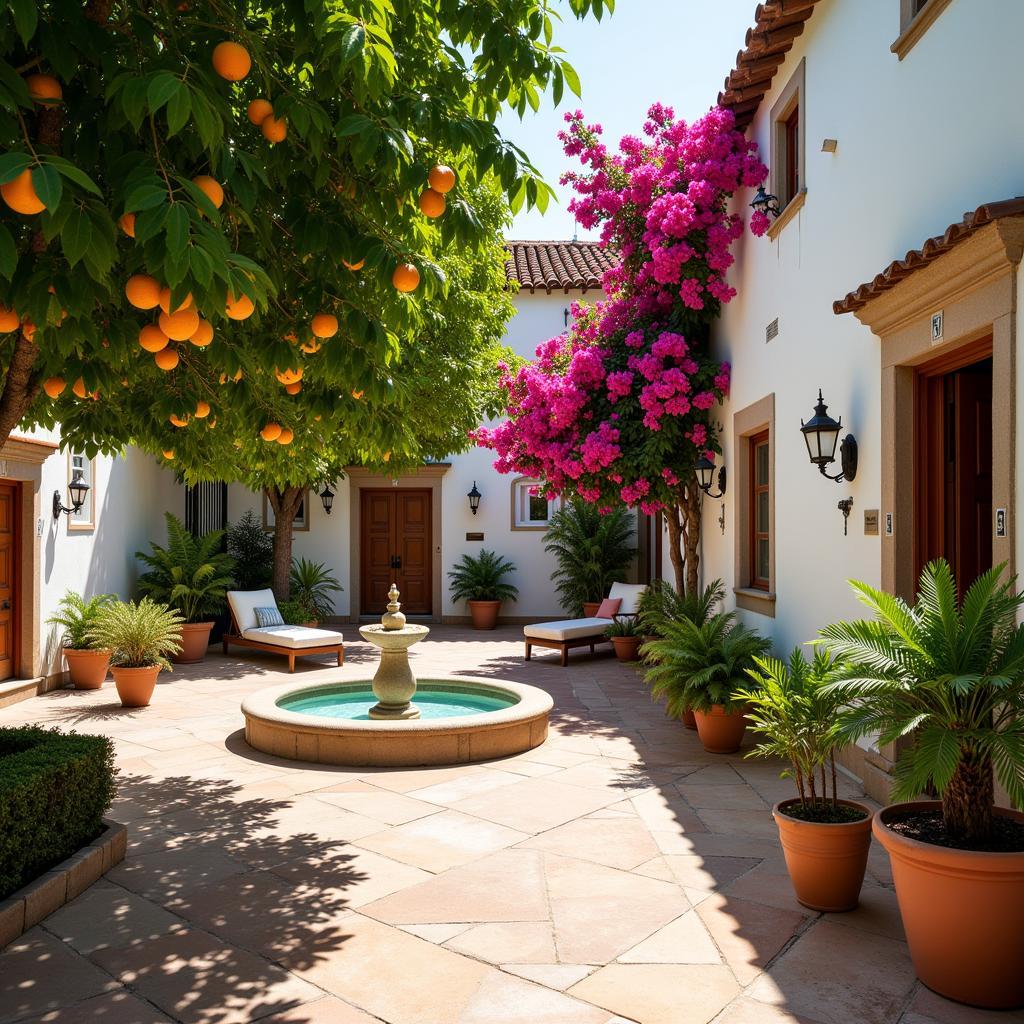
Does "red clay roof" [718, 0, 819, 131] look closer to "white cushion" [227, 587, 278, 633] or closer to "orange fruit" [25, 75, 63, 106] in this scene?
"orange fruit" [25, 75, 63, 106]

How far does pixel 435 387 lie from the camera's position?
35.3 ft

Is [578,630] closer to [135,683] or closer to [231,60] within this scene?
[135,683]

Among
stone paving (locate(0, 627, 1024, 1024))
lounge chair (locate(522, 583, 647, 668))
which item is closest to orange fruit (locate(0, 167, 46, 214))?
stone paving (locate(0, 627, 1024, 1024))

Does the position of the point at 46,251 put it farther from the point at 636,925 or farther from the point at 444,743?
the point at 444,743

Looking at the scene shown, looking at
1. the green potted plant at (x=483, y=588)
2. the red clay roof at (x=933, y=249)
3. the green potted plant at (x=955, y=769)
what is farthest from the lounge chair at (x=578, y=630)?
the green potted plant at (x=955, y=769)

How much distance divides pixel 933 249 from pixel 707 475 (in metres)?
5.62

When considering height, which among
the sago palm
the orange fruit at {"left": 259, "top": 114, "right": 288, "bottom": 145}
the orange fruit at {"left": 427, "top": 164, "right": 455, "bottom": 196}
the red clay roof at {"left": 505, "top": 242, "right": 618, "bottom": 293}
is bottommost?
the sago palm

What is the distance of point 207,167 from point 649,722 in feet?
21.3

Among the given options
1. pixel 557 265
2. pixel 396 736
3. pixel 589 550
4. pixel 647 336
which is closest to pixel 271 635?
pixel 396 736

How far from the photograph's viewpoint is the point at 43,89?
2.47 meters

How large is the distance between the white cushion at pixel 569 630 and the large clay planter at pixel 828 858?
809 centimetres

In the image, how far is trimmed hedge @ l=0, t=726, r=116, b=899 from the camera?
12.4 feet

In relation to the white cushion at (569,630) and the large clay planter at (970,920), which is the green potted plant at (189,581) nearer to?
the white cushion at (569,630)

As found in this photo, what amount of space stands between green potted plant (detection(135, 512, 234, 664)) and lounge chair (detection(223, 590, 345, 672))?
429 millimetres
